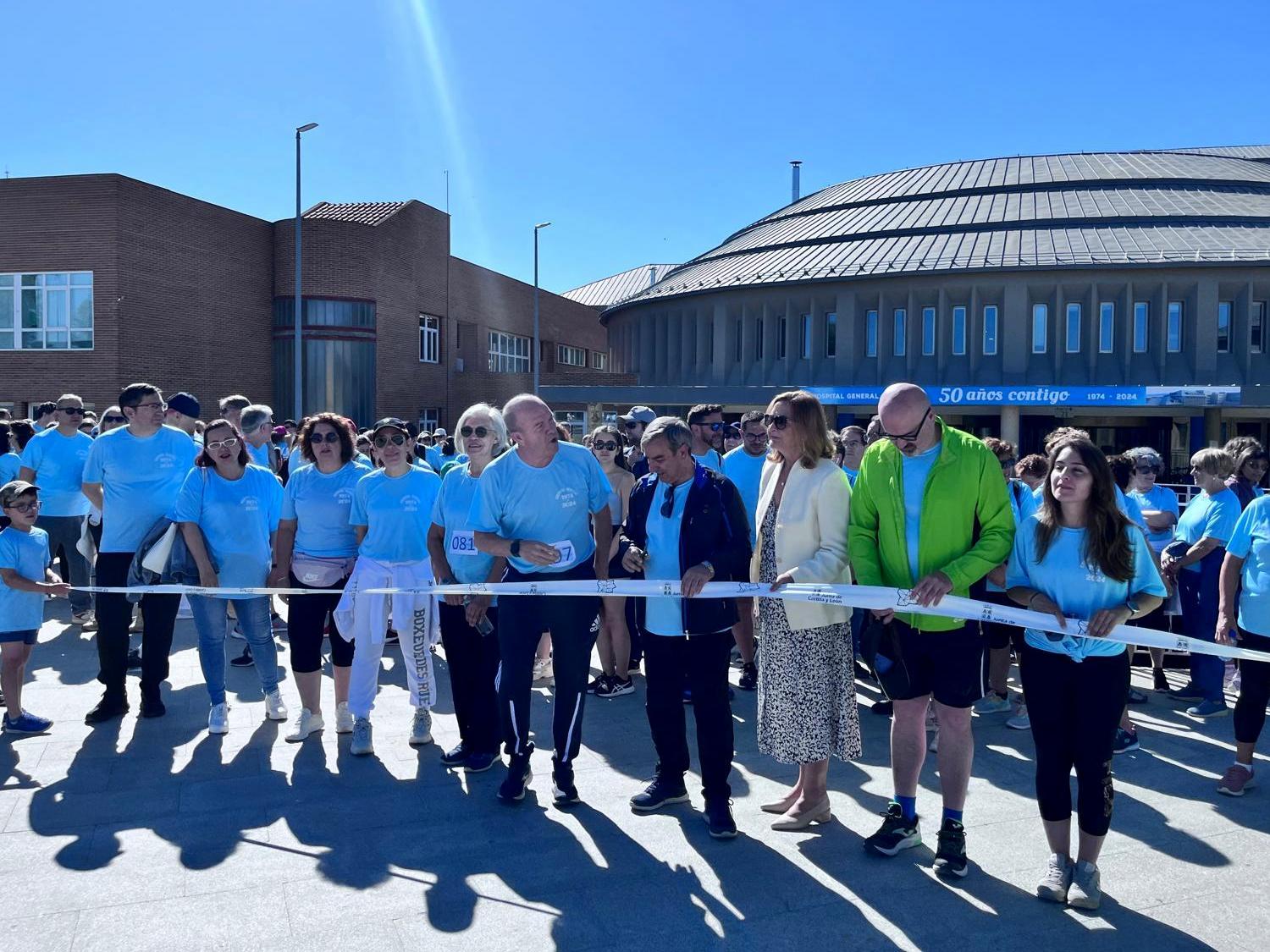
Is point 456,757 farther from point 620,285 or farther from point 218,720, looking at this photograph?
point 620,285

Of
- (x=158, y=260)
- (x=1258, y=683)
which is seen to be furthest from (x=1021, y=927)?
(x=158, y=260)

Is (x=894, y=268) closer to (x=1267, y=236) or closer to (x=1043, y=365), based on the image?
(x=1043, y=365)

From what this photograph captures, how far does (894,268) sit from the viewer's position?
3494 cm

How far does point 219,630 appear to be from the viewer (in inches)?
242

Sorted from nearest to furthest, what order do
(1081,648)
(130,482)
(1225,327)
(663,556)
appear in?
(1081,648)
(663,556)
(130,482)
(1225,327)

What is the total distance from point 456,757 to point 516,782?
2.56ft

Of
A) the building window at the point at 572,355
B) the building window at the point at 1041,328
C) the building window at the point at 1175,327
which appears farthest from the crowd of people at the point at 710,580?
the building window at the point at 572,355

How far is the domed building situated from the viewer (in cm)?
3117

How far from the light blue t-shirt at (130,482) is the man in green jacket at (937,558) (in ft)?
15.9

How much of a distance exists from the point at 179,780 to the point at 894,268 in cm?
3327

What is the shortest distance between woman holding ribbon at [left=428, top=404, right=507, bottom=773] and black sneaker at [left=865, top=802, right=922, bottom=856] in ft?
7.46

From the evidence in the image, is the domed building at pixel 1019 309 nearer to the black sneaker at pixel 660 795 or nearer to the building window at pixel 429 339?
the building window at pixel 429 339

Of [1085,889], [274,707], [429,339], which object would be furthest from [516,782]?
[429,339]

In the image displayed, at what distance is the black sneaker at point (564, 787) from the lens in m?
4.91
